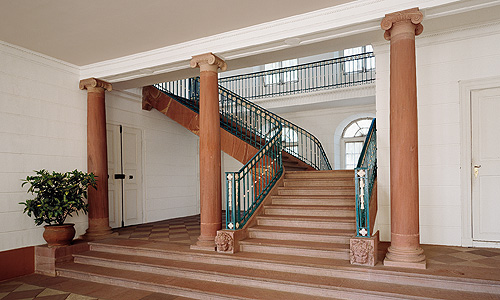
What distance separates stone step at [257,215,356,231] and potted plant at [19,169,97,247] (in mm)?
3003

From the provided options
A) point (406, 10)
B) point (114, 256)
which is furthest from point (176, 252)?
point (406, 10)

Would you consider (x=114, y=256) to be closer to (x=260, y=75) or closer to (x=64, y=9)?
(x=64, y=9)

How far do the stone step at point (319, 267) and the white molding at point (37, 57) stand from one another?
323cm

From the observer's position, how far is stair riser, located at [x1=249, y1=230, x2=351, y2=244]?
482cm

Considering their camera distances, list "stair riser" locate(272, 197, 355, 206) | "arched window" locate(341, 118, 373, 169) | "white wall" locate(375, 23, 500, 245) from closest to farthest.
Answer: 1. "white wall" locate(375, 23, 500, 245)
2. "stair riser" locate(272, 197, 355, 206)
3. "arched window" locate(341, 118, 373, 169)

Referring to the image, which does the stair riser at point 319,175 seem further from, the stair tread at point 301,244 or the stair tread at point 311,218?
the stair tread at point 301,244

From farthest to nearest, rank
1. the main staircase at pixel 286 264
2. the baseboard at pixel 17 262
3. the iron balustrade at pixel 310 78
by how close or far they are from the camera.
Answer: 1. the iron balustrade at pixel 310 78
2. the baseboard at pixel 17 262
3. the main staircase at pixel 286 264

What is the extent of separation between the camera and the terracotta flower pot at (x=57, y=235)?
5516mm

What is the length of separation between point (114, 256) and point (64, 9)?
11.8ft

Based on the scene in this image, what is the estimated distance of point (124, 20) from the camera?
4785 mm

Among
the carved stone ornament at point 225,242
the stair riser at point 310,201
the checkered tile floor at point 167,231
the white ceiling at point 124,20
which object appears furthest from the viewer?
the checkered tile floor at point 167,231

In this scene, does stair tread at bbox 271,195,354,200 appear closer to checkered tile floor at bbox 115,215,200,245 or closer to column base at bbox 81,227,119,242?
checkered tile floor at bbox 115,215,200,245

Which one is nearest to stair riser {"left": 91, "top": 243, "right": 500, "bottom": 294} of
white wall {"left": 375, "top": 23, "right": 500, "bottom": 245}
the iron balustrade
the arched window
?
white wall {"left": 375, "top": 23, "right": 500, "bottom": 245}

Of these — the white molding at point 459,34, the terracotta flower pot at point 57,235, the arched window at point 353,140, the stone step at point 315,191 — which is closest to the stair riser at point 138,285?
the terracotta flower pot at point 57,235
